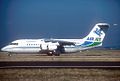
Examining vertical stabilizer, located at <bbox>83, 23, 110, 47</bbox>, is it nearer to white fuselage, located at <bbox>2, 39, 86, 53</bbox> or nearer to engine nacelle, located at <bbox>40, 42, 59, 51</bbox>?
white fuselage, located at <bbox>2, 39, 86, 53</bbox>

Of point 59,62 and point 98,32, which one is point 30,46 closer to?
point 98,32

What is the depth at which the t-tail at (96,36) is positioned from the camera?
60.9 metres

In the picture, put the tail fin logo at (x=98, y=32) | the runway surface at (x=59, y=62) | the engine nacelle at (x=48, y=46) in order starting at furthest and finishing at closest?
1. the tail fin logo at (x=98, y=32)
2. the engine nacelle at (x=48, y=46)
3. the runway surface at (x=59, y=62)

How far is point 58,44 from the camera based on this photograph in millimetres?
58594

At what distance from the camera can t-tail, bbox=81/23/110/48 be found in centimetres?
6091

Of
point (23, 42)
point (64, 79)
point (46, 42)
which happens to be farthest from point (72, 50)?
point (64, 79)

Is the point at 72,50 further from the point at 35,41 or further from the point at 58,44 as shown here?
the point at 35,41

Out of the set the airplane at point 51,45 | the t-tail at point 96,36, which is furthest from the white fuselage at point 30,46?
the t-tail at point 96,36

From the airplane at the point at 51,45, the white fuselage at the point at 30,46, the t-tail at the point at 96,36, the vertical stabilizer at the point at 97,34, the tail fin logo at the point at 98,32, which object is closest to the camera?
the airplane at the point at 51,45

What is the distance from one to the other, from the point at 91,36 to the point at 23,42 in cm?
1363

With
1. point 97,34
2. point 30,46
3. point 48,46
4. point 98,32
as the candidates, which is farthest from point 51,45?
point 98,32

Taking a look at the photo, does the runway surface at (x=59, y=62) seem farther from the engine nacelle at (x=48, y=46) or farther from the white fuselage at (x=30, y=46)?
the white fuselage at (x=30, y=46)

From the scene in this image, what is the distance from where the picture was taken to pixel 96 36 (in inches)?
2469

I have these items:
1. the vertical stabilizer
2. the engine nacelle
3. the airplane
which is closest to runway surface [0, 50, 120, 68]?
the engine nacelle
